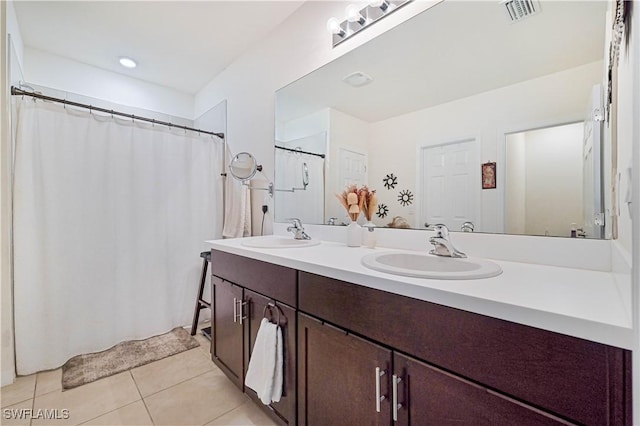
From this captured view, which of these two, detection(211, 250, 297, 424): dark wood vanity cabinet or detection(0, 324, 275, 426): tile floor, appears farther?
detection(0, 324, 275, 426): tile floor

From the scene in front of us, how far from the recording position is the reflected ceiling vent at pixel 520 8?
38.4 inches

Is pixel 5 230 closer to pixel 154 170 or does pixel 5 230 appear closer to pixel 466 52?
pixel 154 170

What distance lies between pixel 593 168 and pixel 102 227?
109 inches

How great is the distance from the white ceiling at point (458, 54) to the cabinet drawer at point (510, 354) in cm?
93

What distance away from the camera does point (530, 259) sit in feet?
3.26

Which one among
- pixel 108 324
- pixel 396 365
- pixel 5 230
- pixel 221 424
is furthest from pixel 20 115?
pixel 396 365

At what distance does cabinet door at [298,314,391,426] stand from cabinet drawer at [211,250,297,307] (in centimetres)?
13

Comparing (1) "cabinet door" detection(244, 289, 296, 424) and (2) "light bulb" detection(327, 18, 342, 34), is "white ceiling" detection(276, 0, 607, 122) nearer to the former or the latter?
(2) "light bulb" detection(327, 18, 342, 34)

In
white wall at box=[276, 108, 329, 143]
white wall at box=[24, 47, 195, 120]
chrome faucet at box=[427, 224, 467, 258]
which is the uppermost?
white wall at box=[24, 47, 195, 120]

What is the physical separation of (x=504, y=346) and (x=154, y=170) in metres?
2.52

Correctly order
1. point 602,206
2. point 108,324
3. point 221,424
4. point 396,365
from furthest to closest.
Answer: point 108,324 → point 221,424 → point 602,206 → point 396,365

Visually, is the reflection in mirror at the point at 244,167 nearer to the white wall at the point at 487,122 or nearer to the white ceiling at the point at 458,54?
the white ceiling at the point at 458,54

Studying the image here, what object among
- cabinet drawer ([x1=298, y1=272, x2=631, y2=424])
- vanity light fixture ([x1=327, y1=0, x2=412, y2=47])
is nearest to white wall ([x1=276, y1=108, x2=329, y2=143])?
vanity light fixture ([x1=327, y1=0, x2=412, y2=47])

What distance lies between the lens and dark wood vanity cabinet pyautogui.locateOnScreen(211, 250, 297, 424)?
1.13m
